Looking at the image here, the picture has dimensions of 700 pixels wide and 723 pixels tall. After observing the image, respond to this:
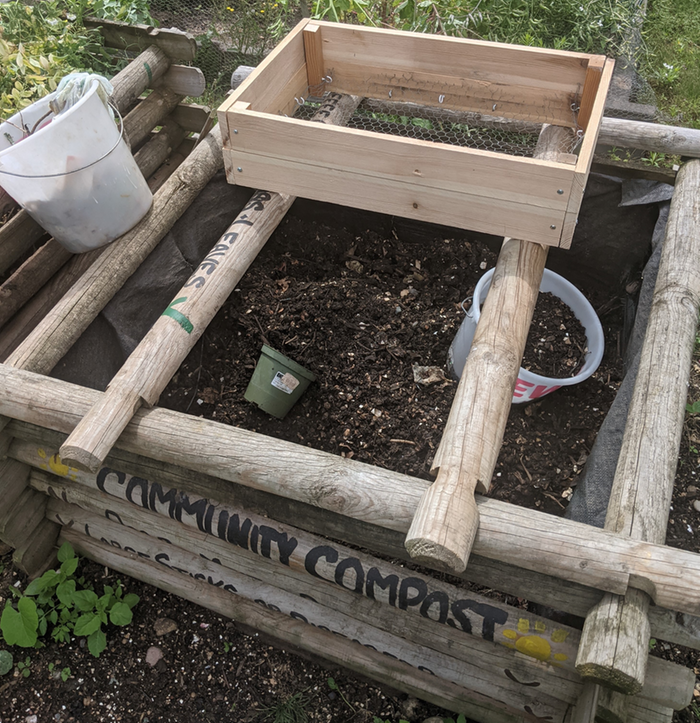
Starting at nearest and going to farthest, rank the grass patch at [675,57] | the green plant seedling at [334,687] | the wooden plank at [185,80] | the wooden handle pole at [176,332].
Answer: the wooden handle pole at [176,332] < the green plant seedling at [334,687] < the wooden plank at [185,80] < the grass patch at [675,57]

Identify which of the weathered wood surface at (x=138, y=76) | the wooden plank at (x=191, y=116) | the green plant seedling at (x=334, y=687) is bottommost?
the green plant seedling at (x=334, y=687)

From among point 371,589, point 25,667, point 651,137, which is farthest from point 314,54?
point 25,667

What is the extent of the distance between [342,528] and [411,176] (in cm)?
130

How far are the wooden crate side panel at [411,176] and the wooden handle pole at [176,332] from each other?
249mm

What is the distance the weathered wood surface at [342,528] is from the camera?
5.35 ft

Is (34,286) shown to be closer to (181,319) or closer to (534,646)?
(181,319)

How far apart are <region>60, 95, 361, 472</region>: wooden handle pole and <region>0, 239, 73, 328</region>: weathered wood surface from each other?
0.73 m

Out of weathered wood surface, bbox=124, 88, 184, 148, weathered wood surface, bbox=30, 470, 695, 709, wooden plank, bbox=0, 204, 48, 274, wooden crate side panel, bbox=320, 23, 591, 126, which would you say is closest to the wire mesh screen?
wooden crate side panel, bbox=320, 23, 591, 126

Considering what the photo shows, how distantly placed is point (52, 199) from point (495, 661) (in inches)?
91.5

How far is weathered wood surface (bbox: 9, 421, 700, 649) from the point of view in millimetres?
1631

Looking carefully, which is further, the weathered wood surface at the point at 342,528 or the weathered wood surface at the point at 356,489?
the weathered wood surface at the point at 342,528

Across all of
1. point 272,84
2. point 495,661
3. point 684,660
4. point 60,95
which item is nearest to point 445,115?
point 272,84

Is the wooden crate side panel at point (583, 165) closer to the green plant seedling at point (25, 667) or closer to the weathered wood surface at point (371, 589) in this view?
the weathered wood surface at point (371, 589)

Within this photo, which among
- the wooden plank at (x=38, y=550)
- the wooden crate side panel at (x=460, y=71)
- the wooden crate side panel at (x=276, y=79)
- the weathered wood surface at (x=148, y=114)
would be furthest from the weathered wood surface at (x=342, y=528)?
the wooden crate side panel at (x=460, y=71)
